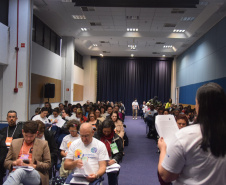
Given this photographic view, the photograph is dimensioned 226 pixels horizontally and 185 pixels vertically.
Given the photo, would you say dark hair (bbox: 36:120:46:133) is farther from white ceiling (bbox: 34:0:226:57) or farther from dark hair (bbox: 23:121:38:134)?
white ceiling (bbox: 34:0:226:57)

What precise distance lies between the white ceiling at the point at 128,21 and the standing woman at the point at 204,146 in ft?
28.1

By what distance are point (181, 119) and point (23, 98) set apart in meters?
5.14

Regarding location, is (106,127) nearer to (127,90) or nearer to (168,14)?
(168,14)

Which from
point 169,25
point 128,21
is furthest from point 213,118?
point 169,25

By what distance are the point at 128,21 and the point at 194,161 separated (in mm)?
10920

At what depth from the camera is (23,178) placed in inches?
103

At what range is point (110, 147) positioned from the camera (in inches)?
140

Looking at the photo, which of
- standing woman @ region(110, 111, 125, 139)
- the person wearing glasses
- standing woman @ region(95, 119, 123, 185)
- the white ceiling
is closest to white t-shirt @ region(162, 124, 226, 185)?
standing woman @ region(95, 119, 123, 185)

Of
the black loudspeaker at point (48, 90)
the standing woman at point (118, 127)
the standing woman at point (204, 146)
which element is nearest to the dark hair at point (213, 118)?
the standing woman at point (204, 146)

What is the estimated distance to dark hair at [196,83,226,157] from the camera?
1.16 meters

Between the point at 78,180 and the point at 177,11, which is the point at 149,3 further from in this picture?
the point at 78,180

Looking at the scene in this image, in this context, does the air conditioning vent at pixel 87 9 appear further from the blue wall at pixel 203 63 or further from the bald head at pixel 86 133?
the bald head at pixel 86 133

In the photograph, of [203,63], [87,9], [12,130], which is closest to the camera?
[12,130]

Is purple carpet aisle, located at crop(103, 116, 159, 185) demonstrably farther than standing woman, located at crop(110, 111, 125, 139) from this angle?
No
